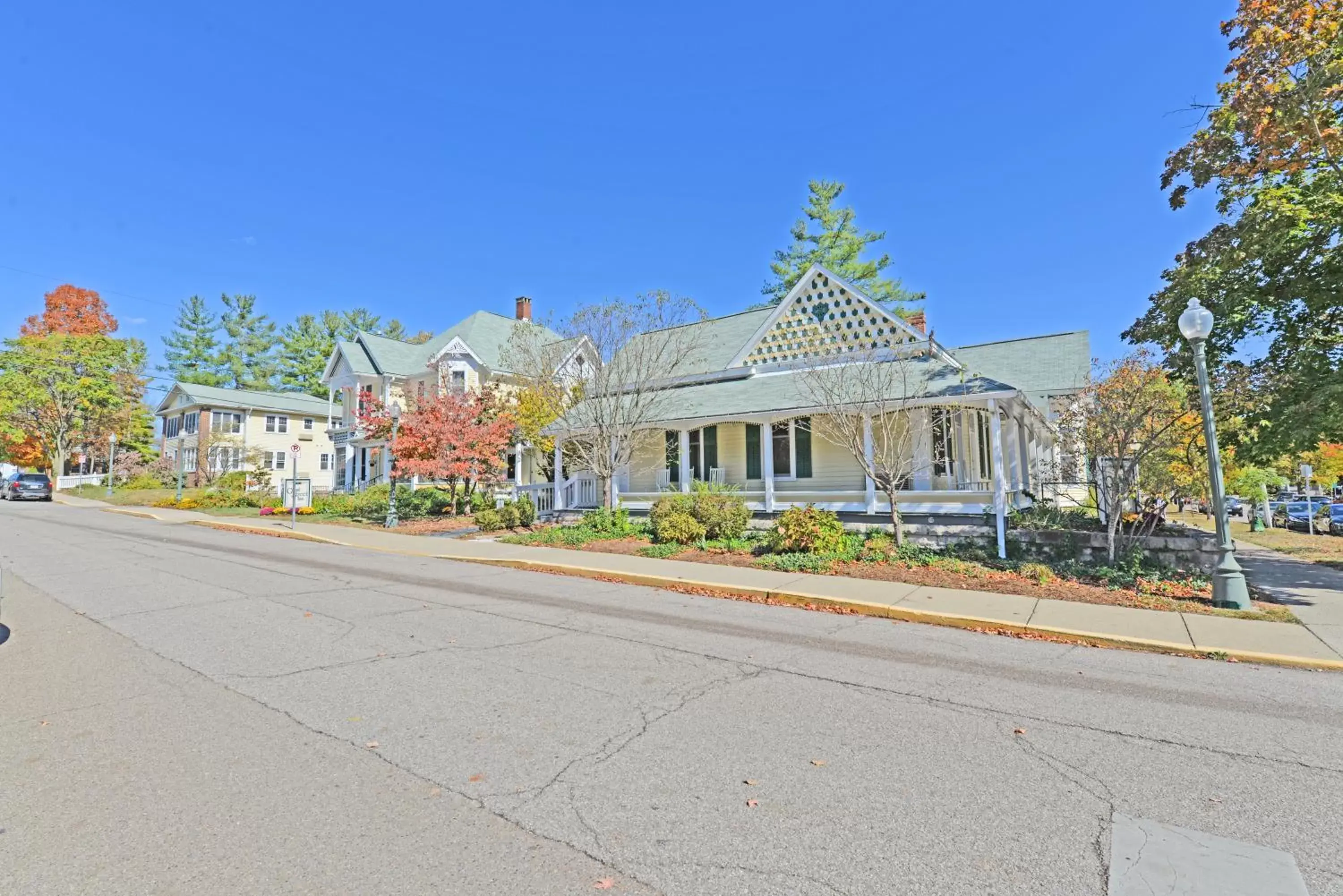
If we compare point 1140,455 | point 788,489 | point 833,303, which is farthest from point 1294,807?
point 833,303

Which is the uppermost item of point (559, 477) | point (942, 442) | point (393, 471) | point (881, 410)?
point (881, 410)

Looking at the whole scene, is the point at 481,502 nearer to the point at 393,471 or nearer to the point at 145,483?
the point at 393,471

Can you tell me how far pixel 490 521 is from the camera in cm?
1931

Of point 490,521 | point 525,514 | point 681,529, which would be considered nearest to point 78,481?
point 490,521

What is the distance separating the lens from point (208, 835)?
319cm

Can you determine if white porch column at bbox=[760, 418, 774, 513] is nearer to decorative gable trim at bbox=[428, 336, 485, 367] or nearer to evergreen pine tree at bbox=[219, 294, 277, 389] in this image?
decorative gable trim at bbox=[428, 336, 485, 367]

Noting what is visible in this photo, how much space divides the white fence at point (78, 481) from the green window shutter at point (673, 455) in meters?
50.5

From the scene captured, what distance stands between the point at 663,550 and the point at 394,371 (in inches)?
1066

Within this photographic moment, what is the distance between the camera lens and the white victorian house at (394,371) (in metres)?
32.9

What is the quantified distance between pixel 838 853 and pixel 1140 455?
417 inches

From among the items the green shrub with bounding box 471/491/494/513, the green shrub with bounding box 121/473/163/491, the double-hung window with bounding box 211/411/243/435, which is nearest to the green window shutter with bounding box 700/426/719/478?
the green shrub with bounding box 471/491/494/513

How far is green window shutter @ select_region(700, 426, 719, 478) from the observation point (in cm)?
2011

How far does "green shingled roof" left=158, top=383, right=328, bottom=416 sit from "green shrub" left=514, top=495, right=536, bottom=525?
119 ft

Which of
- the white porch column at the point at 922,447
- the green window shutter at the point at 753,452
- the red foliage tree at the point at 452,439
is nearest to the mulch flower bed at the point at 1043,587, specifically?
the white porch column at the point at 922,447
